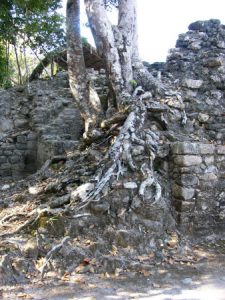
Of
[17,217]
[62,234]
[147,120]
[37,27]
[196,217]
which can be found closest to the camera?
[62,234]

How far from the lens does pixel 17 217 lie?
180 inches

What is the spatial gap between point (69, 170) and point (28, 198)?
28.1 inches

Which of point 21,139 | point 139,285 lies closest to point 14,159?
point 21,139

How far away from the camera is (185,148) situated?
4895mm

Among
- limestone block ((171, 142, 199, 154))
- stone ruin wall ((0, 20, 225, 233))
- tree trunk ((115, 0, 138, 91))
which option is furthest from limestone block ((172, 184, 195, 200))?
tree trunk ((115, 0, 138, 91))

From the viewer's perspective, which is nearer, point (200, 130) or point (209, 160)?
point (209, 160)

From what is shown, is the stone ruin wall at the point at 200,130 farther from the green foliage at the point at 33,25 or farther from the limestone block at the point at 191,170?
the green foliage at the point at 33,25

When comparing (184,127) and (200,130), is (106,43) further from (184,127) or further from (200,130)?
(200,130)

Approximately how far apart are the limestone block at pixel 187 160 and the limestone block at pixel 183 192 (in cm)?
31

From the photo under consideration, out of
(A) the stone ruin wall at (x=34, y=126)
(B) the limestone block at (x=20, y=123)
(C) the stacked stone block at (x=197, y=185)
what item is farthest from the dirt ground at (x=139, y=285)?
(B) the limestone block at (x=20, y=123)

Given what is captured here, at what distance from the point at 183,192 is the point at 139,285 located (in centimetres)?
161

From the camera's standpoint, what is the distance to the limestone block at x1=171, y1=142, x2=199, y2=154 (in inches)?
193

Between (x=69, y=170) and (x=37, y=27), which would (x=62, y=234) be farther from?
(x=37, y=27)

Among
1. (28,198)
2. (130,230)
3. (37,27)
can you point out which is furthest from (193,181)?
(37,27)
